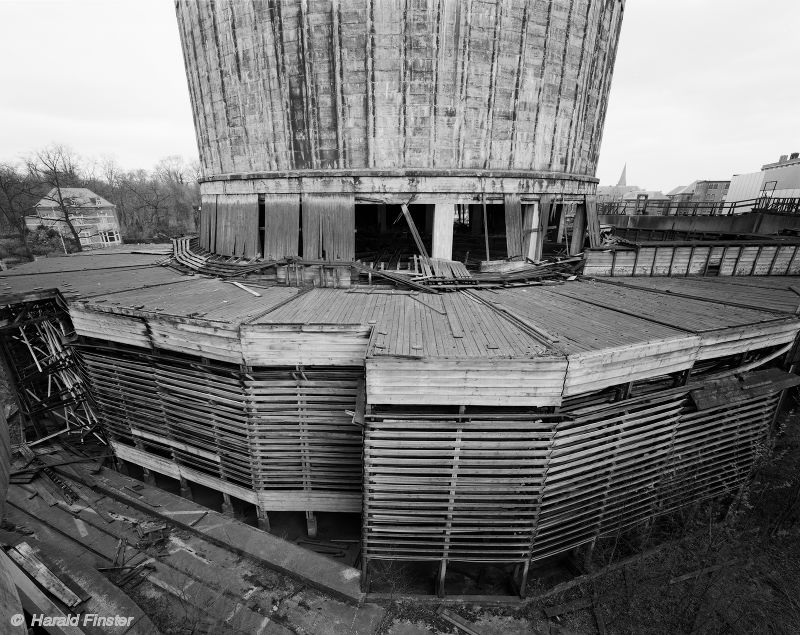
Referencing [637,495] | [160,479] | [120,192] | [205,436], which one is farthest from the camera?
[120,192]

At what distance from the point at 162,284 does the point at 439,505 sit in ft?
37.5

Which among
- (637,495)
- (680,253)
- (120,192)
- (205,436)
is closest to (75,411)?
(205,436)

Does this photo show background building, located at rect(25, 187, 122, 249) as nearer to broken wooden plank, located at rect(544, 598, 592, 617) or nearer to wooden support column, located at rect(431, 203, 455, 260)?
wooden support column, located at rect(431, 203, 455, 260)

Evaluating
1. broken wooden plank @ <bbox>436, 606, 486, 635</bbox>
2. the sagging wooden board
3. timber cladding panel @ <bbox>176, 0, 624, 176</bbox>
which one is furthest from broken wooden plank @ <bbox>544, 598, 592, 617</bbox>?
timber cladding panel @ <bbox>176, 0, 624, 176</bbox>

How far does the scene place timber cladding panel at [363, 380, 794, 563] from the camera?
6410mm

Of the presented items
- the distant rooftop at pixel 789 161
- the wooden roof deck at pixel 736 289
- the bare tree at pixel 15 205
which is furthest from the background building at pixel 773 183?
the bare tree at pixel 15 205

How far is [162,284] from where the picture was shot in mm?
12195

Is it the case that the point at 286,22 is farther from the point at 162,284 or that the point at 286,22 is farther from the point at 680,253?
the point at 680,253

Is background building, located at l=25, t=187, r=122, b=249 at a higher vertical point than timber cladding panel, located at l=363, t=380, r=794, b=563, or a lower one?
higher

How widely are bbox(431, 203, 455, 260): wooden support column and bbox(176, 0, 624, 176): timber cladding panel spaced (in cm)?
142

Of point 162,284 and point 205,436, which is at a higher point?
point 162,284

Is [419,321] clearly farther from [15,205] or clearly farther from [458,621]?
[15,205]

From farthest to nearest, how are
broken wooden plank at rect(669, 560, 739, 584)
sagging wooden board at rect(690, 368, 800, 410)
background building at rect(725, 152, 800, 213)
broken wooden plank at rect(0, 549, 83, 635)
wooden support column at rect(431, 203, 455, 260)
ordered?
1. background building at rect(725, 152, 800, 213)
2. wooden support column at rect(431, 203, 455, 260)
3. sagging wooden board at rect(690, 368, 800, 410)
4. broken wooden plank at rect(669, 560, 739, 584)
5. broken wooden plank at rect(0, 549, 83, 635)

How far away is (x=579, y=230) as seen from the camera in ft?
52.9
